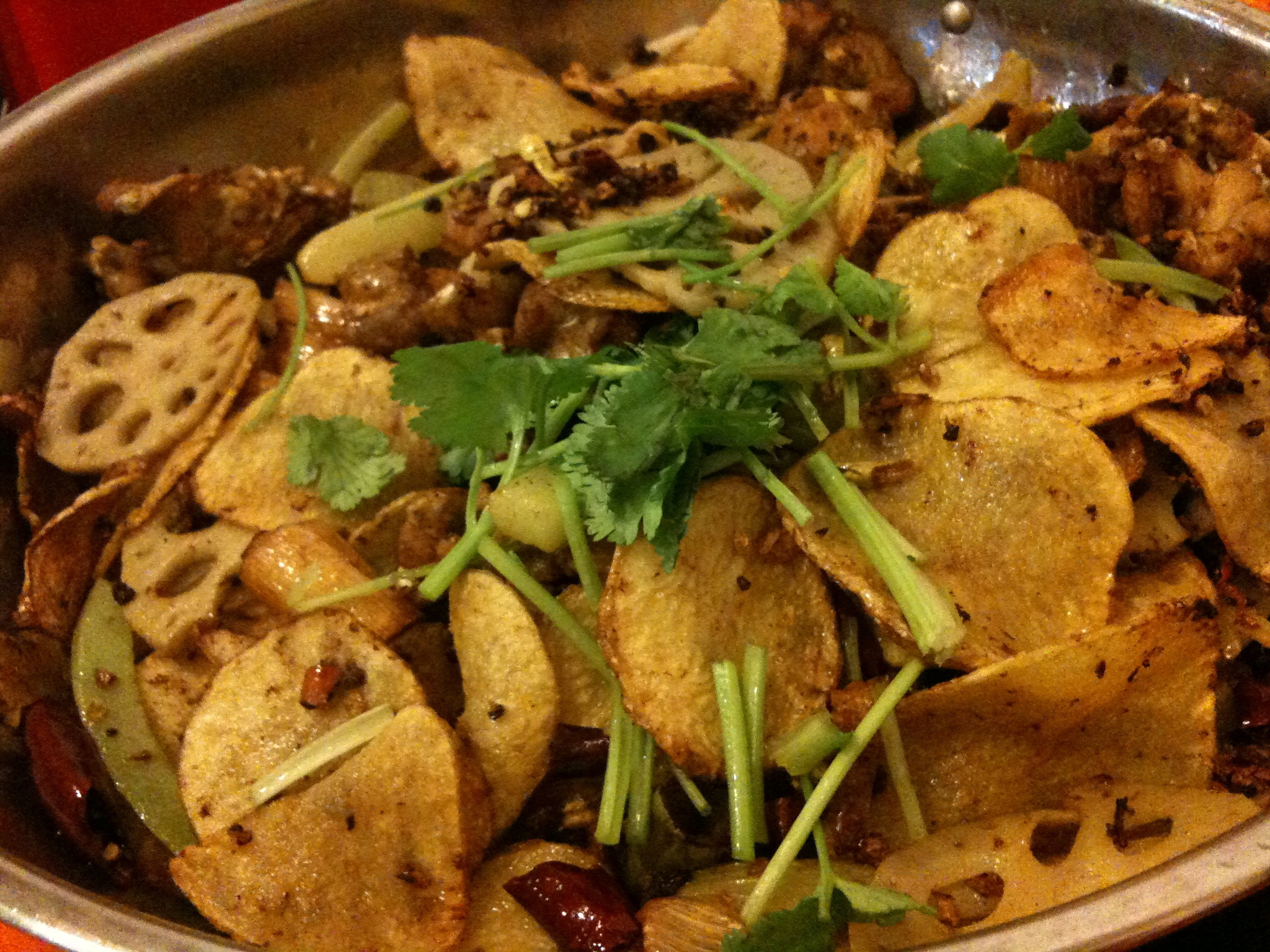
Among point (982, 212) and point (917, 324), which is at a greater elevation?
point (982, 212)

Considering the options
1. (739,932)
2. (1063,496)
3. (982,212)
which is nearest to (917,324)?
(982,212)

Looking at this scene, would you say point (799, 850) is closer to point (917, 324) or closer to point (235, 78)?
point (917, 324)

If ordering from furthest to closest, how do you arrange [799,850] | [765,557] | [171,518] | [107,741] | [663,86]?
[663,86] → [171,518] → [107,741] → [765,557] → [799,850]

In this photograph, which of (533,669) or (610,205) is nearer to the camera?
(533,669)

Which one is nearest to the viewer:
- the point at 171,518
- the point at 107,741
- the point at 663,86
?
the point at 107,741

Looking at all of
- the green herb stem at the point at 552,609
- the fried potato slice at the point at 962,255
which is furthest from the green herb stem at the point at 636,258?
the green herb stem at the point at 552,609

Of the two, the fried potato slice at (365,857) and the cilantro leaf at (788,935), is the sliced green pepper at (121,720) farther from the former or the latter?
the cilantro leaf at (788,935)

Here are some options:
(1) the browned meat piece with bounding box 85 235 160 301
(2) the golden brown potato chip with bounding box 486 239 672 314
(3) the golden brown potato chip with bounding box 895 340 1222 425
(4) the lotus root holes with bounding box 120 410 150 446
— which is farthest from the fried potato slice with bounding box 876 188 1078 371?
(1) the browned meat piece with bounding box 85 235 160 301

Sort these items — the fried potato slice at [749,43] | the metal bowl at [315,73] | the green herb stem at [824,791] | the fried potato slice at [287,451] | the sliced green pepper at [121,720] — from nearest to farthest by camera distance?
the green herb stem at [824,791], the sliced green pepper at [121,720], the fried potato slice at [287,451], the metal bowl at [315,73], the fried potato slice at [749,43]
